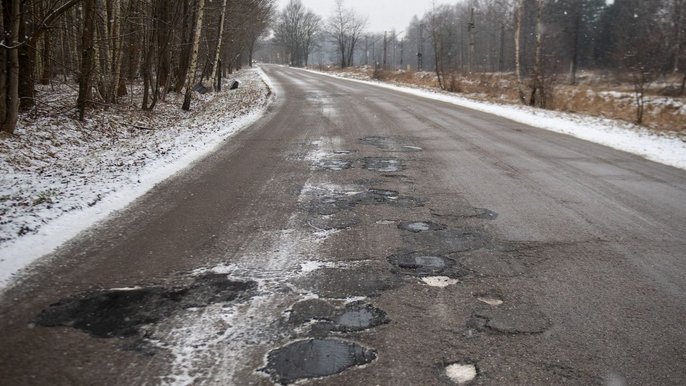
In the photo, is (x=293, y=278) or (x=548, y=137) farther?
(x=548, y=137)

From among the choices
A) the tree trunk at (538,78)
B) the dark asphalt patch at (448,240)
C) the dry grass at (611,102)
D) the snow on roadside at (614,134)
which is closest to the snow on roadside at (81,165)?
the dark asphalt patch at (448,240)

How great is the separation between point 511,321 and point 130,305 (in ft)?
7.90

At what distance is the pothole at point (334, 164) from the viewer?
7.19 meters

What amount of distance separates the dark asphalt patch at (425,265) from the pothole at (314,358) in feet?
3.65

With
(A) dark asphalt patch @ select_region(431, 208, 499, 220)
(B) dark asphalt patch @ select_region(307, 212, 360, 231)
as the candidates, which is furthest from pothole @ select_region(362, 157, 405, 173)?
(B) dark asphalt patch @ select_region(307, 212, 360, 231)

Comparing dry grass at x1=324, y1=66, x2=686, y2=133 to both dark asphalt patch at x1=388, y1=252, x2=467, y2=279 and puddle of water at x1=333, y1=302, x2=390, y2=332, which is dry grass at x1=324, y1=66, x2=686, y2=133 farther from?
puddle of water at x1=333, y1=302, x2=390, y2=332

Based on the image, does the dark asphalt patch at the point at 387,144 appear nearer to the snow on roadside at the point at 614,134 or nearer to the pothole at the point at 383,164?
the pothole at the point at 383,164

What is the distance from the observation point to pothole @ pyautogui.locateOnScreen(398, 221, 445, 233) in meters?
4.55

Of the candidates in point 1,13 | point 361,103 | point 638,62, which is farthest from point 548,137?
point 1,13

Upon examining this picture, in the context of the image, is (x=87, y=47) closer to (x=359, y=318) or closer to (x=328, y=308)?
(x=328, y=308)

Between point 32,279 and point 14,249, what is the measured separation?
0.64 m

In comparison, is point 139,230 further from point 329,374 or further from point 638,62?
point 638,62

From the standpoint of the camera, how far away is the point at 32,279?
3.33 metres

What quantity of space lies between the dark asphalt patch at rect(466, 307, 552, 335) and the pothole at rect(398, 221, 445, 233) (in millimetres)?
1560
